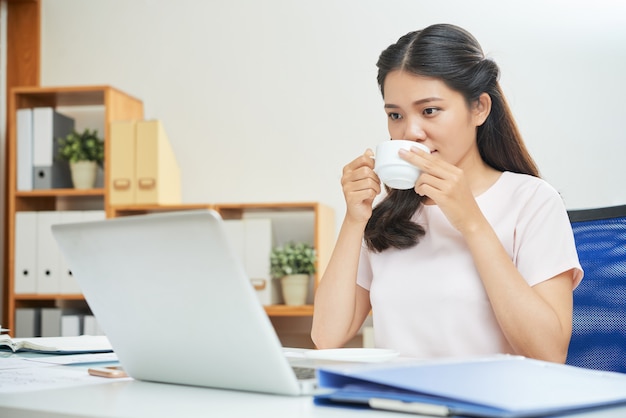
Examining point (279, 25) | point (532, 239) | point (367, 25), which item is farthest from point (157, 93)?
point (532, 239)

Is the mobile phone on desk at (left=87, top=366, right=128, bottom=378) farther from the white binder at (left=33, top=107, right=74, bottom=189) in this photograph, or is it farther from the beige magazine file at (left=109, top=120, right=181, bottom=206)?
the white binder at (left=33, top=107, right=74, bottom=189)

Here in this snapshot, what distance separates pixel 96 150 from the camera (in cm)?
365

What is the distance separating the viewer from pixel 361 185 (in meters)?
1.47

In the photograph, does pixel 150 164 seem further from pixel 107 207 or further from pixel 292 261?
pixel 292 261

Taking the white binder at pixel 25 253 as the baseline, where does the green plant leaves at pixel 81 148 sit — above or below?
above

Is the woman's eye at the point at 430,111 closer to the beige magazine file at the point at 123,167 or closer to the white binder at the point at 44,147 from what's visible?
the beige magazine file at the point at 123,167

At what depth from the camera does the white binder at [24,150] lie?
3609 mm

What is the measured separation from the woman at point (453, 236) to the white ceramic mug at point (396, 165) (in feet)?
0.05

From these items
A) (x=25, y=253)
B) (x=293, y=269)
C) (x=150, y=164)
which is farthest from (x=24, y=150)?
(x=293, y=269)

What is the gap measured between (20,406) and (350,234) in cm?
85

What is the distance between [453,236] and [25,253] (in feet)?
8.53

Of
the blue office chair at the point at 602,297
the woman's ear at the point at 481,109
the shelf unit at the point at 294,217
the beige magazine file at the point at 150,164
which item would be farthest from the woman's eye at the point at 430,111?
the beige magazine file at the point at 150,164

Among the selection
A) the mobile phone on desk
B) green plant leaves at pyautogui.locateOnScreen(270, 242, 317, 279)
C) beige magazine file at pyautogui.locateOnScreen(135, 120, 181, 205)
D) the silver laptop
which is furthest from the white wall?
the silver laptop

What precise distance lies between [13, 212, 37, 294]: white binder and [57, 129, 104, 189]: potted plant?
26 centimetres
